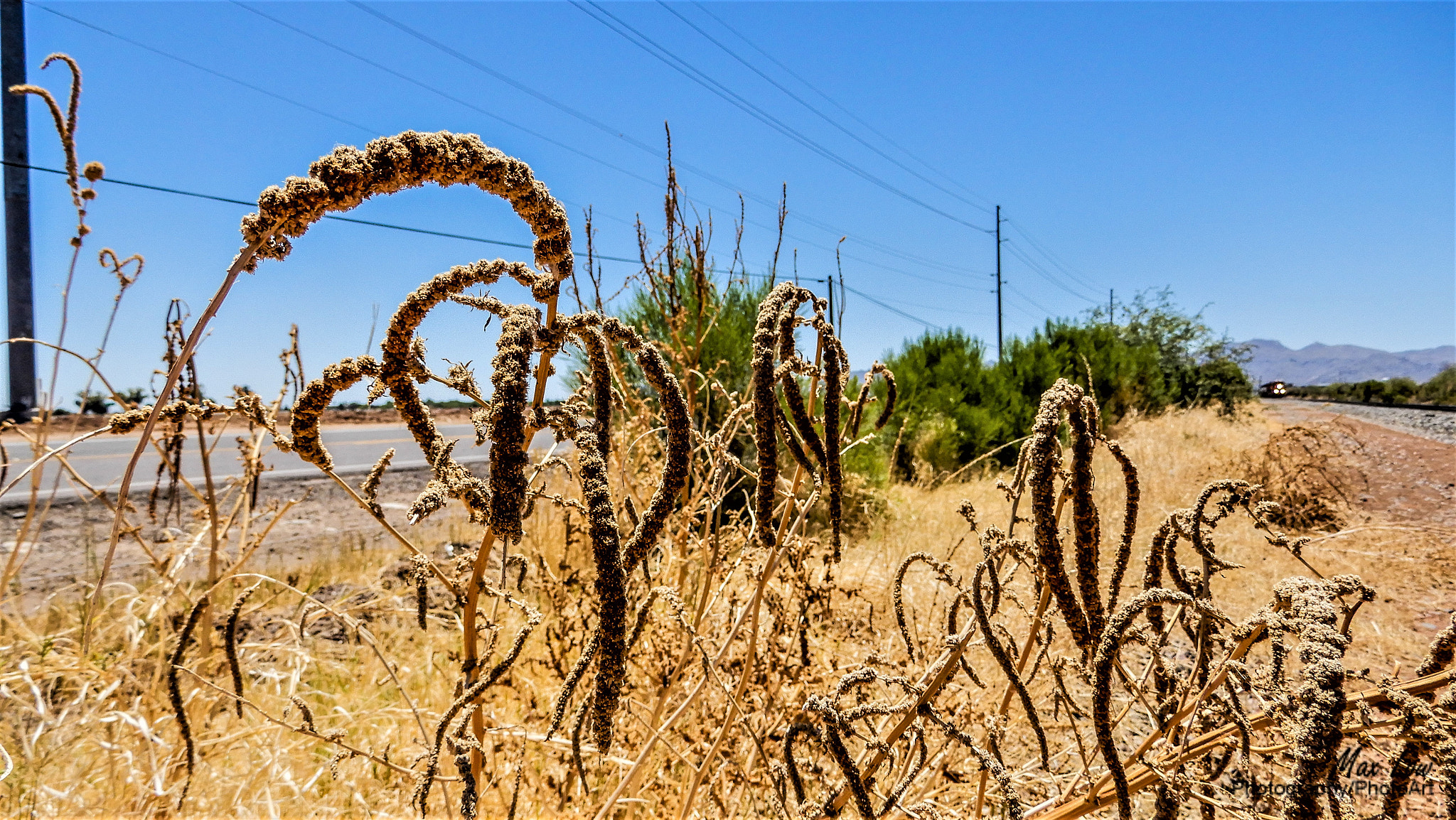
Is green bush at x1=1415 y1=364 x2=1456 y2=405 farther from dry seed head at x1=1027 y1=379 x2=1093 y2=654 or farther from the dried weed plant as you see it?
dry seed head at x1=1027 y1=379 x2=1093 y2=654

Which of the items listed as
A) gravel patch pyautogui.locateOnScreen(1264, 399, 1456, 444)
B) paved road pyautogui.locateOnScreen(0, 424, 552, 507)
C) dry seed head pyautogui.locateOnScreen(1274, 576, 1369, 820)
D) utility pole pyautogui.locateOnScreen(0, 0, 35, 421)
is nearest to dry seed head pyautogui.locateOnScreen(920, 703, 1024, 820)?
dry seed head pyautogui.locateOnScreen(1274, 576, 1369, 820)

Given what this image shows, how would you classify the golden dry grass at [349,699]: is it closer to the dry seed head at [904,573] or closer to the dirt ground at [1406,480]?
the dry seed head at [904,573]

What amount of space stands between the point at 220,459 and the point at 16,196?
222 inches

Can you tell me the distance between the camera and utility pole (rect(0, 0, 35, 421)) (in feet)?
20.4

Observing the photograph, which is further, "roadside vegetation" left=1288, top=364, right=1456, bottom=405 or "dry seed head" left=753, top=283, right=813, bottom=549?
"roadside vegetation" left=1288, top=364, right=1456, bottom=405

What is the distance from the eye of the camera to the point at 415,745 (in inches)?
80.6

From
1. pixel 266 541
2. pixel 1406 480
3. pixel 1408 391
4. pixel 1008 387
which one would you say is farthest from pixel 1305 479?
pixel 1408 391

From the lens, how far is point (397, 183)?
534 mm

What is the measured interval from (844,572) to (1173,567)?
3.55m

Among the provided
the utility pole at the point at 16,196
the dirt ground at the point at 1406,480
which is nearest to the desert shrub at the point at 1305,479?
the dirt ground at the point at 1406,480

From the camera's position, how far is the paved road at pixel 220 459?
7.75m

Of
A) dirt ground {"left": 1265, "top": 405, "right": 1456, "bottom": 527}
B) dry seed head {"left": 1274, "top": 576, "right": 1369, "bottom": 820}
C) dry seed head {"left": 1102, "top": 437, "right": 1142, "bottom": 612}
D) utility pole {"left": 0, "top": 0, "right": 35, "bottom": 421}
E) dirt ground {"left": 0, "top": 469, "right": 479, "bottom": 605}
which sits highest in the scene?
utility pole {"left": 0, "top": 0, "right": 35, "bottom": 421}

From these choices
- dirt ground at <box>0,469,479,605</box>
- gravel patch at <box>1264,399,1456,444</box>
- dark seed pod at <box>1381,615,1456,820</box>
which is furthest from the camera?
gravel patch at <box>1264,399,1456,444</box>

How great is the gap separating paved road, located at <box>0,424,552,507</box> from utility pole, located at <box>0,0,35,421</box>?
805 mm
